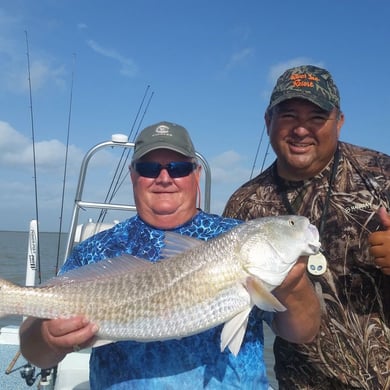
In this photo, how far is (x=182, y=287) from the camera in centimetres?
279

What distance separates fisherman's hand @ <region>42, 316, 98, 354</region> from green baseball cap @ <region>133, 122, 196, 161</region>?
108 cm

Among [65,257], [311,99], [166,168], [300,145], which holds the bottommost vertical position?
[65,257]

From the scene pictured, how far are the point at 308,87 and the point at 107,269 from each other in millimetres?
2046

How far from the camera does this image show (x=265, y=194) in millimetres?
4055

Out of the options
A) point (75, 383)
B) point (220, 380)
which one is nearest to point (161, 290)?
point (220, 380)

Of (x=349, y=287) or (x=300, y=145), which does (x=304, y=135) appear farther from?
(x=349, y=287)

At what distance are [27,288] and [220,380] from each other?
125 centimetres

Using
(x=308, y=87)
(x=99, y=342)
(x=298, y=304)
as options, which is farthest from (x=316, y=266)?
(x=99, y=342)

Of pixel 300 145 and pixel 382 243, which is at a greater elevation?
pixel 300 145

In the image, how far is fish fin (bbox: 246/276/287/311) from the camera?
102 inches

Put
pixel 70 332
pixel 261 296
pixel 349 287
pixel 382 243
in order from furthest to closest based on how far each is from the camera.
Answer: pixel 349 287 → pixel 382 243 → pixel 70 332 → pixel 261 296

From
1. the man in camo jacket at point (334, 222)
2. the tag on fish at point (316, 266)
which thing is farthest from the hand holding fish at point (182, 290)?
the man in camo jacket at point (334, 222)

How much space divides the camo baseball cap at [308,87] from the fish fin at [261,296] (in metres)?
1.62

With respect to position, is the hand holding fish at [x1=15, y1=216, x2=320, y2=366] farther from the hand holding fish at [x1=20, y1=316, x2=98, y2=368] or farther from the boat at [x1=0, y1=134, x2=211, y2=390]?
the boat at [x1=0, y1=134, x2=211, y2=390]
